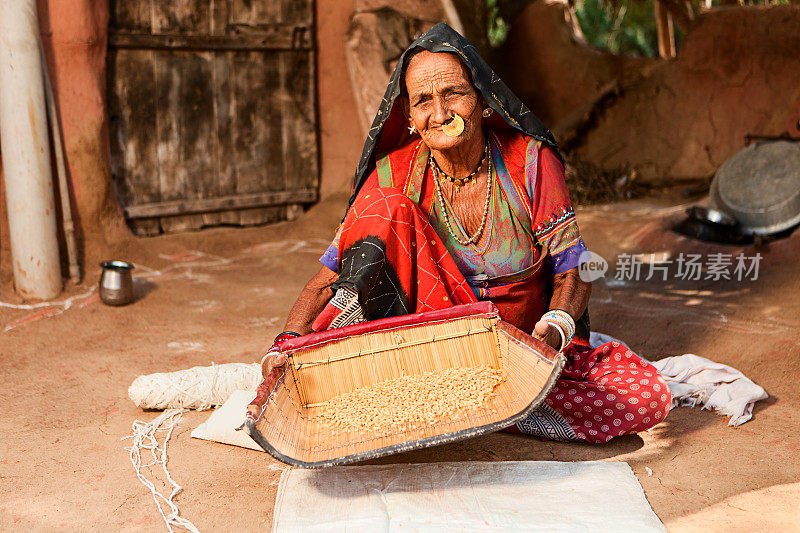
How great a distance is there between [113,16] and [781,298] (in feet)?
15.0

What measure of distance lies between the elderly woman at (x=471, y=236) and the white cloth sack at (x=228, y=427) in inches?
16.4

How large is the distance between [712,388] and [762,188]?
3110 millimetres

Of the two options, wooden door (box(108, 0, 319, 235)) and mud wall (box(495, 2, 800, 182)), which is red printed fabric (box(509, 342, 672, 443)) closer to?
wooden door (box(108, 0, 319, 235))

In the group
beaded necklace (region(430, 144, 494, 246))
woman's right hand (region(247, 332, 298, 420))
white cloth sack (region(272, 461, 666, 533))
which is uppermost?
beaded necklace (region(430, 144, 494, 246))

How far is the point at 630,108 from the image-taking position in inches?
322

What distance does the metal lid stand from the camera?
17.6 feet

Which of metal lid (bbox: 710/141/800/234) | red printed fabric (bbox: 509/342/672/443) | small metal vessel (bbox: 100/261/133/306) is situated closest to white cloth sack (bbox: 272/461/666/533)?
red printed fabric (bbox: 509/342/672/443)

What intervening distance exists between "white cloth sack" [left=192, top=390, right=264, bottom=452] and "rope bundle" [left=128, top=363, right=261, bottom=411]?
195 mm

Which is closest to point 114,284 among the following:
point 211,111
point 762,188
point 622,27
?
point 211,111

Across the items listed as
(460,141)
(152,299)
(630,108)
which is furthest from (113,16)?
(630,108)

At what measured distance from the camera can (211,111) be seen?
228 inches

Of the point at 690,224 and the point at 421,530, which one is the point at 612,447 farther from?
the point at 690,224

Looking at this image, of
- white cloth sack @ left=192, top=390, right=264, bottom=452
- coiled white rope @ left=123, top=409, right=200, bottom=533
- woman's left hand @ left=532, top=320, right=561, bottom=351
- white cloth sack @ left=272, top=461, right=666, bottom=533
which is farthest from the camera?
white cloth sack @ left=192, top=390, right=264, bottom=452

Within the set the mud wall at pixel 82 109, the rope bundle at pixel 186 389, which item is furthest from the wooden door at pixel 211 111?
the rope bundle at pixel 186 389
